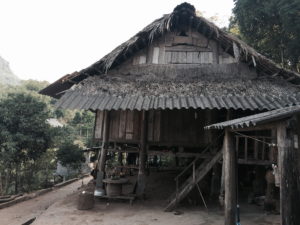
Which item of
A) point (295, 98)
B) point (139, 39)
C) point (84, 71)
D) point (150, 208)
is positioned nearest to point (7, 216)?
point (150, 208)

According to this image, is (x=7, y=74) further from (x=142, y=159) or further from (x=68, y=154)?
(x=142, y=159)

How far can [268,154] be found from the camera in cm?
930

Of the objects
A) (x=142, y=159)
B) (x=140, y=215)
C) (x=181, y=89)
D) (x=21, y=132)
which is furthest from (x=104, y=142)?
(x=21, y=132)

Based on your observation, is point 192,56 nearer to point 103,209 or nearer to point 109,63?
point 109,63

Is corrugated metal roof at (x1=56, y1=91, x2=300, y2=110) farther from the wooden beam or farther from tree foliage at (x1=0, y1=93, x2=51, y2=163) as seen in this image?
tree foliage at (x1=0, y1=93, x2=51, y2=163)

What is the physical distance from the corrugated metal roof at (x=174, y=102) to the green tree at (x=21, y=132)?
5.96m

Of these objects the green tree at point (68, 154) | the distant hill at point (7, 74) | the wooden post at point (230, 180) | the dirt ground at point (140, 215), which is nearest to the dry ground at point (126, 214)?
the dirt ground at point (140, 215)

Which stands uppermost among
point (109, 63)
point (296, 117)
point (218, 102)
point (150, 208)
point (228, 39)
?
point (228, 39)

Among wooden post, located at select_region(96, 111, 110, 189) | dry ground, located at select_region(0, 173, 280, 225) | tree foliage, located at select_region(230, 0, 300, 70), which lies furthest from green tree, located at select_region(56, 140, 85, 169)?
tree foliage, located at select_region(230, 0, 300, 70)

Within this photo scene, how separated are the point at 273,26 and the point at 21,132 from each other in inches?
611

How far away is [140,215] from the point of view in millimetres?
8320

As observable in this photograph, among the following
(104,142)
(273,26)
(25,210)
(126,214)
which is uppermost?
(273,26)

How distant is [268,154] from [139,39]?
6.51 metres

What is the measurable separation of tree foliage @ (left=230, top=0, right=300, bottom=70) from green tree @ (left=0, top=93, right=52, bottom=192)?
42.2ft
